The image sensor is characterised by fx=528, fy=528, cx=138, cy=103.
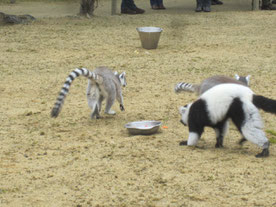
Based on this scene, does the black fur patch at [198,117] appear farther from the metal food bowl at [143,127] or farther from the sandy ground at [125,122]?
the metal food bowl at [143,127]

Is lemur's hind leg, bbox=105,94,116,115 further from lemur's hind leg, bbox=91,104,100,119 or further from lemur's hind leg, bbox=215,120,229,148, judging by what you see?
lemur's hind leg, bbox=215,120,229,148

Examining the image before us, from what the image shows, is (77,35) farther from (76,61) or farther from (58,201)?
(58,201)

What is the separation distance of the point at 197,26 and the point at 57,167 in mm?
11060

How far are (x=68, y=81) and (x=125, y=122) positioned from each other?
123 centimetres

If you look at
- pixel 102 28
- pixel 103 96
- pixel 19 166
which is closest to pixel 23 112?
pixel 103 96

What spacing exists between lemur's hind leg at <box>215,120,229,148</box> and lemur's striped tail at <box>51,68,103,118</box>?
81.4 inches

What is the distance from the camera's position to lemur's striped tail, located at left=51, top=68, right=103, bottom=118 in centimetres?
693

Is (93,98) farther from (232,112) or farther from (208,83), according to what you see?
(232,112)

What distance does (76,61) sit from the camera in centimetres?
1192

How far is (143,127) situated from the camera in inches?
286

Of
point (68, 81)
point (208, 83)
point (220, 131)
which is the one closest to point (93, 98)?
point (68, 81)

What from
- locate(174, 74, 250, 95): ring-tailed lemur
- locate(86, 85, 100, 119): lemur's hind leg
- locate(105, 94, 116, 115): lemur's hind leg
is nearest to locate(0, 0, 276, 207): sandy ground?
locate(105, 94, 116, 115): lemur's hind leg

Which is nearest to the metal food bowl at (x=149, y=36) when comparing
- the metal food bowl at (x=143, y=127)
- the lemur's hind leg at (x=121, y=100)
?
the lemur's hind leg at (x=121, y=100)

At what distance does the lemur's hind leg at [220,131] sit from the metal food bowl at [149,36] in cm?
650
